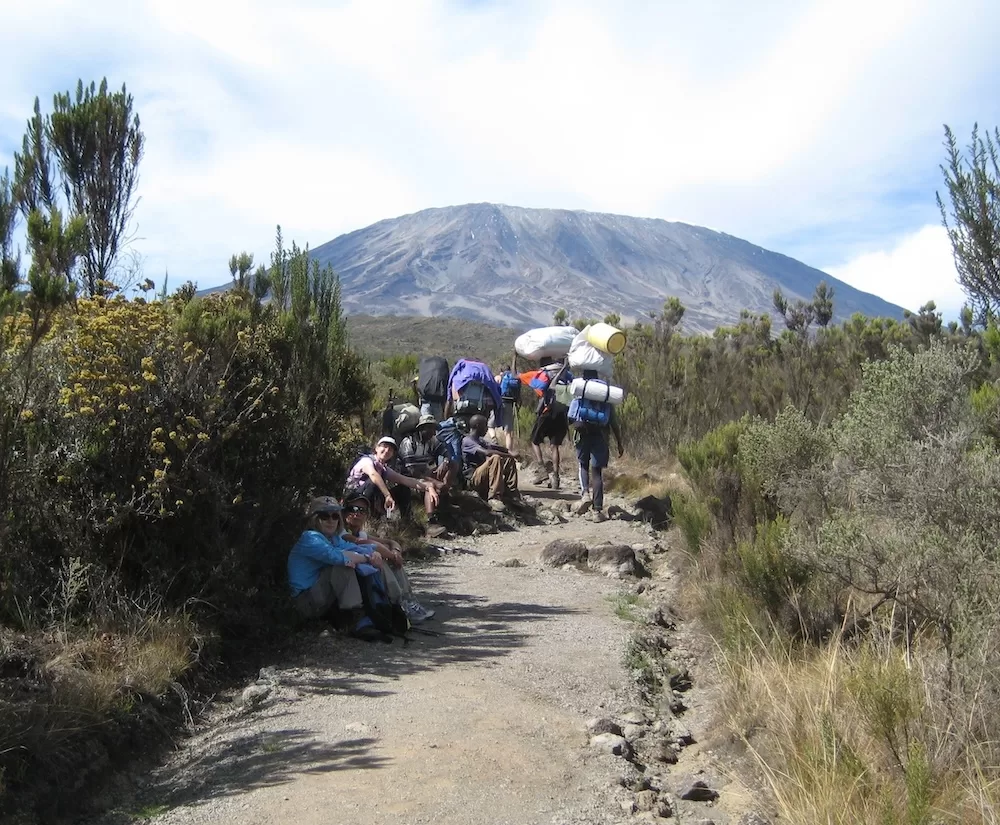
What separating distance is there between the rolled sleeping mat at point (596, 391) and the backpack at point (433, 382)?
2211 mm

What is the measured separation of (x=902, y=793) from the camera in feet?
11.5

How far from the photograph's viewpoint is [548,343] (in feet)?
41.1

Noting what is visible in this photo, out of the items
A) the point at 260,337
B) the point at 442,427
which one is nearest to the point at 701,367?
the point at 442,427

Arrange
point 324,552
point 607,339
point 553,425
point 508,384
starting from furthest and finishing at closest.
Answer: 1. point 508,384
2. point 553,425
3. point 607,339
4. point 324,552

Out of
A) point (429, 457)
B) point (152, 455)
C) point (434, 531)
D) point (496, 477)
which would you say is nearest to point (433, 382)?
point (496, 477)

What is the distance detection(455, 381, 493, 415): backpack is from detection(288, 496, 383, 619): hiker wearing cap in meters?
5.07

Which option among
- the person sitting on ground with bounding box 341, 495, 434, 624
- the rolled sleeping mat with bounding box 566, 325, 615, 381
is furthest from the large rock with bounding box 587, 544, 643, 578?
the rolled sleeping mat with bounding box 566, 325, 615, 381

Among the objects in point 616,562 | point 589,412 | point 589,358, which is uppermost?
point 589,358

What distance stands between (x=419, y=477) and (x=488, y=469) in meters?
1.07

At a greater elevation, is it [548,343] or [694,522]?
[548,343]

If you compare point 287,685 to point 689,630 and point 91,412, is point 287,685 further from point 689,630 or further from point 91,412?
point 689,630

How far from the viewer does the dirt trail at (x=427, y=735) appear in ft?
12.6

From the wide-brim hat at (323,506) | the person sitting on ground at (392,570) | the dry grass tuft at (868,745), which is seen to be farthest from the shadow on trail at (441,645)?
the dry grass tuft at (868,745)

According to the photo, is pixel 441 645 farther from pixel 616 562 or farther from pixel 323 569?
pixel 616 562
